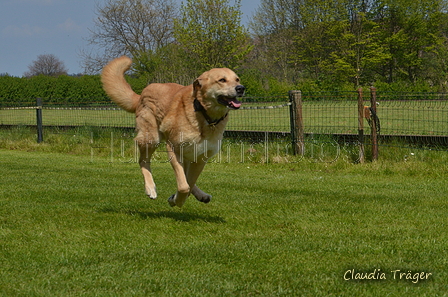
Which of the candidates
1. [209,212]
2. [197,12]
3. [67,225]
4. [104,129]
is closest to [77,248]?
[67,225]

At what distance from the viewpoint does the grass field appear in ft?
40.1

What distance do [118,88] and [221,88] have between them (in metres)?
1.94

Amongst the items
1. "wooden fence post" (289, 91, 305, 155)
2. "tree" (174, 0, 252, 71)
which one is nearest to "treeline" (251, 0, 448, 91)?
"tree" (174, 0, 252, 71)

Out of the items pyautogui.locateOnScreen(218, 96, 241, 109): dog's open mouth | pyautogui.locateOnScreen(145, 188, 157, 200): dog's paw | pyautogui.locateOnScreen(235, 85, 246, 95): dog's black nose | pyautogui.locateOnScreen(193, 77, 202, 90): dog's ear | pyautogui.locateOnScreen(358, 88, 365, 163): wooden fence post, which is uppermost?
pyautogui.locateOnScreen(193, 77, 202, 90): dog's ear

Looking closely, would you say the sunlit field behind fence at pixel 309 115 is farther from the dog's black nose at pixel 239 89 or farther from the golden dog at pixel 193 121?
the dog's black nose at pixel 239 89

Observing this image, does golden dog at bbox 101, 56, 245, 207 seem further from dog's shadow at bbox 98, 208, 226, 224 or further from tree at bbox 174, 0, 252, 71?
tree at bbox 174, 0, 252, 71

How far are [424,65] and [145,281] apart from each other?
155 ft

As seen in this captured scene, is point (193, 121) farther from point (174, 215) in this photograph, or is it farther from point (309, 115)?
point (309, 115)

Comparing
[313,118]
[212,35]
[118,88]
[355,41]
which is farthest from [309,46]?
[118,88]

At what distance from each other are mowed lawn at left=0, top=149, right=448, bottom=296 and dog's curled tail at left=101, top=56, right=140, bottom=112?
130 cm

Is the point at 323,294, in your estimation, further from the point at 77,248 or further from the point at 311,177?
the point at 311,177

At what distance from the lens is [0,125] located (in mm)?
18797

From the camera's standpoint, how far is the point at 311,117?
44.9 feet

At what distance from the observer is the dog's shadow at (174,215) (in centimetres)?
574
